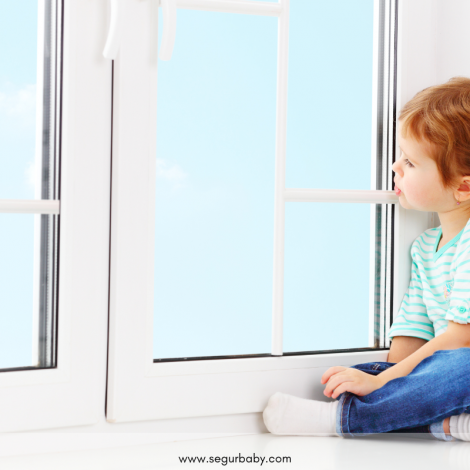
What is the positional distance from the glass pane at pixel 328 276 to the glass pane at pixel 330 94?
0.21ft

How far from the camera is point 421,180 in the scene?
3.02ft

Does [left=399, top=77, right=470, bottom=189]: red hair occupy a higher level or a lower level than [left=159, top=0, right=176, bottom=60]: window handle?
lower

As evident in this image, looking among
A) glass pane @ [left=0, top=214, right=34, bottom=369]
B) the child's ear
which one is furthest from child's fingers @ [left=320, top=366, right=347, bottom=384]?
glass pane @ [left=0, top=214, right=34, bottom=369]

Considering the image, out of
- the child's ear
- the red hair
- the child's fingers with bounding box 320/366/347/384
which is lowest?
the child's fingers with bounding box 320/366/347/384

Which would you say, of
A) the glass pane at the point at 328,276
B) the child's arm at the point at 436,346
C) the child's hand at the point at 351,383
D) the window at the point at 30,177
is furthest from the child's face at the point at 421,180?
the window at the point at 30,177

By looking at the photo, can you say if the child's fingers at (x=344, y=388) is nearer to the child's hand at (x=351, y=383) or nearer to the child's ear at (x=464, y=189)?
the child's hand at (x=351, y=383)

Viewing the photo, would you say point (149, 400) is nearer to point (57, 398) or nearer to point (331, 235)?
point (57, 398)

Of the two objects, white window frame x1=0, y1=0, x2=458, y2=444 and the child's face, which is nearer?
white window frame x1=0, y1=0, x2=458, y2=444

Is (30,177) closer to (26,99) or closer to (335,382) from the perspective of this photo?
(26,99)

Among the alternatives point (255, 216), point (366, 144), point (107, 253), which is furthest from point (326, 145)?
point (107, 253)

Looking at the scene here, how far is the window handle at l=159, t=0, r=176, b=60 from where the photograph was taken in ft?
2.58

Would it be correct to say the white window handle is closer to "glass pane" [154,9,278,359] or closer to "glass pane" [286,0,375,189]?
"glass pane" [154,9,278,359]

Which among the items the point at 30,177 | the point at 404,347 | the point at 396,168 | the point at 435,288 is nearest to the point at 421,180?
the point at 396,168

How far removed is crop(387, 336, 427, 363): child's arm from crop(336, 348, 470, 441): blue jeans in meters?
0.13
